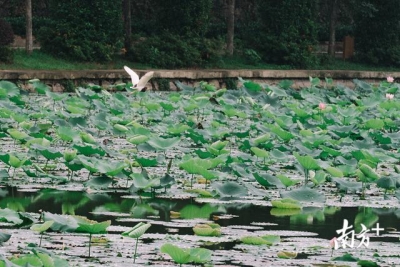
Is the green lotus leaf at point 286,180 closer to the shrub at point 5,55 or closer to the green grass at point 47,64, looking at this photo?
the green grass at point 47,64

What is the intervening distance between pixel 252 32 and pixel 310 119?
13.3 metres

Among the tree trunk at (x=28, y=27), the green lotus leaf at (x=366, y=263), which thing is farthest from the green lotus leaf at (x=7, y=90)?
the green lotus leaf at (x=366, y=263)

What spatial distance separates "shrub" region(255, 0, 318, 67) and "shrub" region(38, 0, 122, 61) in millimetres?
4446

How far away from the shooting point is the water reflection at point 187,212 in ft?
19.0

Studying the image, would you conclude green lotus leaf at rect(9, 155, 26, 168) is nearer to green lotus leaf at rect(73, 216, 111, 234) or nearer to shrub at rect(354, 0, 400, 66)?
green lotus leaf at rect(73, 216, 111, 234)

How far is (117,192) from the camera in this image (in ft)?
22.1

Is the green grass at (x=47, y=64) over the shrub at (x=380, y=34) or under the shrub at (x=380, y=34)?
under

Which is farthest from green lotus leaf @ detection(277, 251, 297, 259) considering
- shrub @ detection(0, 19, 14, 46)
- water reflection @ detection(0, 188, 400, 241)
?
shrub @ detection(0, 19, 14, 46)

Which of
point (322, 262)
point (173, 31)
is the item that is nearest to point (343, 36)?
point (173, 31)

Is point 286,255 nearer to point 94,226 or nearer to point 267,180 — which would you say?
point 94,226

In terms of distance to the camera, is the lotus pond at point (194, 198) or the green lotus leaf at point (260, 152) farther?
the green lotus leaf at point (260, 152)

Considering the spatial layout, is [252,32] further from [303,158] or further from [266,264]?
[266,264]

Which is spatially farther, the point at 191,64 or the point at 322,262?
the point at 191,64

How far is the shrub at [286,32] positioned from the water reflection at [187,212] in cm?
1793
